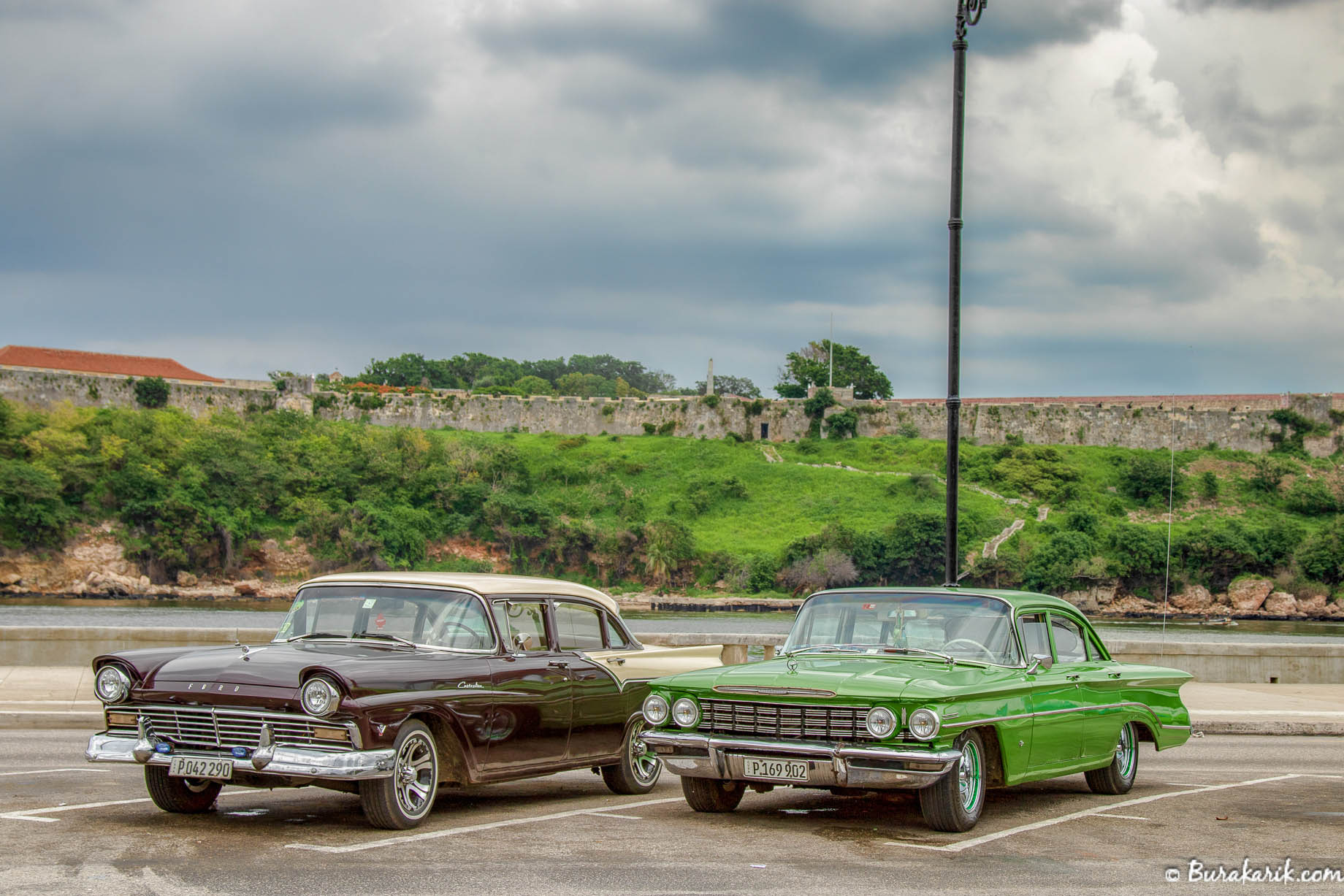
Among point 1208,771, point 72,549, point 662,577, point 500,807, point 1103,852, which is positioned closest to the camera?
point 1103,852

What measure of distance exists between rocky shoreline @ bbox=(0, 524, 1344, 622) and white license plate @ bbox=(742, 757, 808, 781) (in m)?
71.4

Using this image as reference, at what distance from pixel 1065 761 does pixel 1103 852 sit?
60.3 inches

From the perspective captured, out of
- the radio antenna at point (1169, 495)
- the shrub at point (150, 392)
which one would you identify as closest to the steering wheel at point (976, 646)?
the radio antenna at point (1169, 495)

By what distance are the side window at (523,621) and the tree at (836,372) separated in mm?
125173

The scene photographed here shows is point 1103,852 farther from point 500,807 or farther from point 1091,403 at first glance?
point 1091,403

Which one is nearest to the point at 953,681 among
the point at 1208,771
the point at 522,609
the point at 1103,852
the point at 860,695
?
the point at 860,695

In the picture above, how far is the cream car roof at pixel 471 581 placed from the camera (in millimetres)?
9047

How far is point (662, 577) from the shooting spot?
87562 millimetres

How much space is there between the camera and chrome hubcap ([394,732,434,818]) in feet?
26.1

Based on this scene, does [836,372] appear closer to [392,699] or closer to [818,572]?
[818,572]

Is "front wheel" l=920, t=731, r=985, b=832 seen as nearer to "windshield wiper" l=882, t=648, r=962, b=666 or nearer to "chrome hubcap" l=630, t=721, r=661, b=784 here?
Result: "windshield wiper" l=882, t=648, r=962, b=666

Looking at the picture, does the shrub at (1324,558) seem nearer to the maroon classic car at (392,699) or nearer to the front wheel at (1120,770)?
the front wheel at (1120,770)

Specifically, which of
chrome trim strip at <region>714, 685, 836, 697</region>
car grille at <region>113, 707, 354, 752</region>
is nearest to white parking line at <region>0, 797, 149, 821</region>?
car grille at <region>113, 707, 354, 752</region>

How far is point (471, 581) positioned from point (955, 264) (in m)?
8.87
